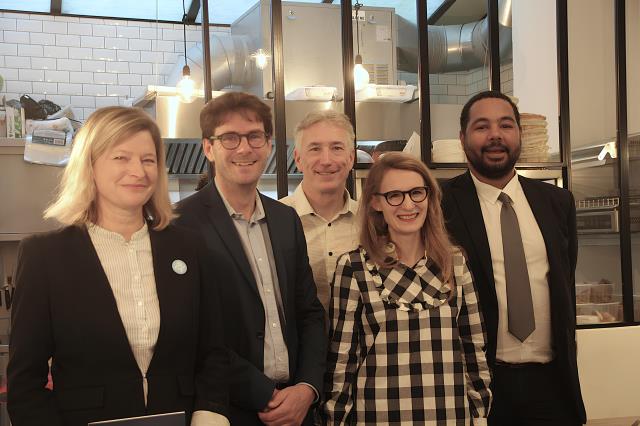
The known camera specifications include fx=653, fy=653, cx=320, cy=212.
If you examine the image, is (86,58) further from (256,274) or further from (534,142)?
(256,274)

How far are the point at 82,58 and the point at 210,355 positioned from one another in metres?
5.47

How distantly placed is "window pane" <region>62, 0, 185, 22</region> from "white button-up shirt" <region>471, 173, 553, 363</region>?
4952 mm

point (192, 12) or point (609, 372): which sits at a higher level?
point (192, 12)

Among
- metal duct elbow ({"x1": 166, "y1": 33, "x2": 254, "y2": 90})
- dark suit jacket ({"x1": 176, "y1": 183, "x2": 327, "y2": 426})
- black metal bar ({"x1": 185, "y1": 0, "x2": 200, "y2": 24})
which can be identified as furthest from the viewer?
black metal bar ({"x1": 185, "y1": 0, "x2": 200, "y2": 24})

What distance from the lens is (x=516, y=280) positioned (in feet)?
7.34

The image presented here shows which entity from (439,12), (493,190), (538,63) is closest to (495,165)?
(493,190)

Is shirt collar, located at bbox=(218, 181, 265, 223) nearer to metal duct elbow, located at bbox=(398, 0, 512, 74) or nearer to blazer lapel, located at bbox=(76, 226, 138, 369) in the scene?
blazer lapel, located at bbox=(76, 226, 138, 369)

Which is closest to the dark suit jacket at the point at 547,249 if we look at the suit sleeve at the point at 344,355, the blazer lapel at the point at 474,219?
the blazer lapel at the point at 474,219

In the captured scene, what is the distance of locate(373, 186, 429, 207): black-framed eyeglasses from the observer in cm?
198

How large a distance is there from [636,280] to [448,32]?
2674 mm

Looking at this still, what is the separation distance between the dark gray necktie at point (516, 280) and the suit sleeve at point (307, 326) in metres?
0.68

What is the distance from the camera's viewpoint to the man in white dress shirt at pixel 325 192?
7.25 feet

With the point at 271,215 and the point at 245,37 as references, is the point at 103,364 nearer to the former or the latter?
the point at 271,215

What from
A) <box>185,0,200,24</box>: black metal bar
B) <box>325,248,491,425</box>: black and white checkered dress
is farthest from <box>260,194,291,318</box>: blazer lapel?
<box>185,0,200,24</box>: black metal bar
